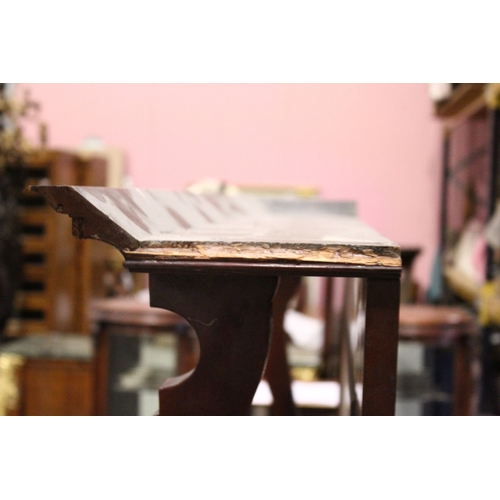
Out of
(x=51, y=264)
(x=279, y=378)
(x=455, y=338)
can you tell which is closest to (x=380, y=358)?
(x=279, y=378)

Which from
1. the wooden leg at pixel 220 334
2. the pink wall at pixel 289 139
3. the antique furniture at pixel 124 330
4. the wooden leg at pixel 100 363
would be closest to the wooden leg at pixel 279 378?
the wooden leg at pixel 220 334

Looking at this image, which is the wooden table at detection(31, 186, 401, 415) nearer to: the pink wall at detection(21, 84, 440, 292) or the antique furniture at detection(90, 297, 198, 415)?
the antique furniture at detection(90, 297, 198, 415)

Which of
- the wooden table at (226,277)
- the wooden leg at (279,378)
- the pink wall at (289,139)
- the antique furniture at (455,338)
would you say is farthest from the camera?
the pink wall at (289,139)

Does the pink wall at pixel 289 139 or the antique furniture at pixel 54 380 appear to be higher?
the pink wall at pixel 289 139

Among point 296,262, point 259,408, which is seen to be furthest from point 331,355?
point 296,262

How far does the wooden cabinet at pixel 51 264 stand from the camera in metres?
3.12

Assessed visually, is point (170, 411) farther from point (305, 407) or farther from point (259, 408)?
point (305, 407)

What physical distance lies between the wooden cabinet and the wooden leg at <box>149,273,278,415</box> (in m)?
2.59

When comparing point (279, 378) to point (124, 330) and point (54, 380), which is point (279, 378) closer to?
point (124, 330)

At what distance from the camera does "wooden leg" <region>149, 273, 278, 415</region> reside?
26.4 inches

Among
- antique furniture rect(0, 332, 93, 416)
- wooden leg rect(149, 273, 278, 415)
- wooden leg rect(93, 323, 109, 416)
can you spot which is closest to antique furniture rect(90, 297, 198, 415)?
wooden leg rect(93, 323, 109, 416)

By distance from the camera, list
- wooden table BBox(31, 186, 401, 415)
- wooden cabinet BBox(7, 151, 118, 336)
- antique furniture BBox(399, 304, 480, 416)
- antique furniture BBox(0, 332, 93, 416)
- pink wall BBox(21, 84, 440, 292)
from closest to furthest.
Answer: wooden table BBox(31, 186, 401, 415)
antique furniture BBox(399, 304, 480, 416)
antique furniture BBox(0, 332, 93, 416)
wooden cabinet BBox(7, 151, 118, 336)
pink wall BBox(21, 84, 440, 292)

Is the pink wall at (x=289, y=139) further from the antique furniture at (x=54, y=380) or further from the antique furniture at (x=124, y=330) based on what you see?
the antique furniture at (x=124, y=330)

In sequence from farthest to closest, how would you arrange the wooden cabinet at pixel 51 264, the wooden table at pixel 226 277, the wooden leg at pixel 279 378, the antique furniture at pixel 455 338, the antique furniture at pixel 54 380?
1. the wooden cabinet at pixel 51 264
2. the antique furniture at pixel 54 380
3. the antique furniture at pixel 455 338
4. the wooden leg at pixel 279 378
5. the wooden table at pixel 226 277
